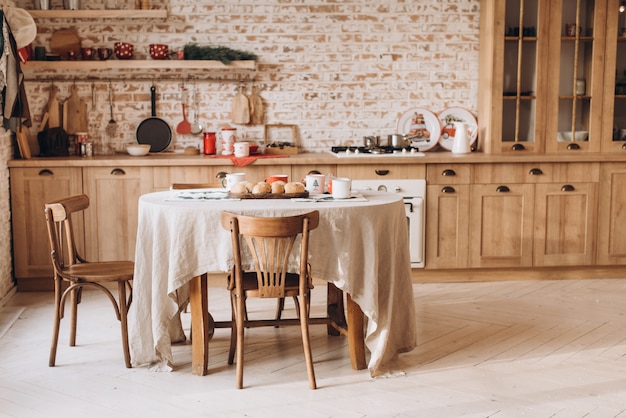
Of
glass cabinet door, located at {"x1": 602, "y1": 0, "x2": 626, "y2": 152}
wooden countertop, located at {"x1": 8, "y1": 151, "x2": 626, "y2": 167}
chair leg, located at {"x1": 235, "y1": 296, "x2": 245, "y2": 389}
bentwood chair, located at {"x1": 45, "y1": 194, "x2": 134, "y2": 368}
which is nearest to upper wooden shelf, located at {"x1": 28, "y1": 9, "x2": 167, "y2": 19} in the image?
wooden countertop, located at {"x1": 8, "y1": 151, "x2": 626, "y2": 167}

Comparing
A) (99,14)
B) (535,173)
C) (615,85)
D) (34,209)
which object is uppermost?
A: (99,14)

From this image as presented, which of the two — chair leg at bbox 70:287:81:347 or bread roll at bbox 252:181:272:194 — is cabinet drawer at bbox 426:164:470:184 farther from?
chair leg at bbox 70:287:81:347

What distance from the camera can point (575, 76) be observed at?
5.68 meters

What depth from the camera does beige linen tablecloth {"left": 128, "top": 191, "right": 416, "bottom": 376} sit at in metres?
3.42

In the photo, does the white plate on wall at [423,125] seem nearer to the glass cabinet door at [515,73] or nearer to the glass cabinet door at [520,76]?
the glass cabinet door at [515,73]

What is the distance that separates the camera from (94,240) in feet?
17.4

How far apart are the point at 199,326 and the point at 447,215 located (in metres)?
2.45

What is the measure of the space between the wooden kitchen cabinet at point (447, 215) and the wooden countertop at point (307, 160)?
93 mm

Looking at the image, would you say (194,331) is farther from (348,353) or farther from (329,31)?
(329,31)

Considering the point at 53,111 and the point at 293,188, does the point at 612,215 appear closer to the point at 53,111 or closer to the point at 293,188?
the point at 293,188

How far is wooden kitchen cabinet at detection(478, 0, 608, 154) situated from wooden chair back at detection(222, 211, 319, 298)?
2862 millimetres

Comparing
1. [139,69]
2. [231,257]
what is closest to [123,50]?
[139,69]

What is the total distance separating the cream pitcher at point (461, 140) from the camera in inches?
226

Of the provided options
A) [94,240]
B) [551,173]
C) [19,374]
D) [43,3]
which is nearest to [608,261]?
[551,173]
